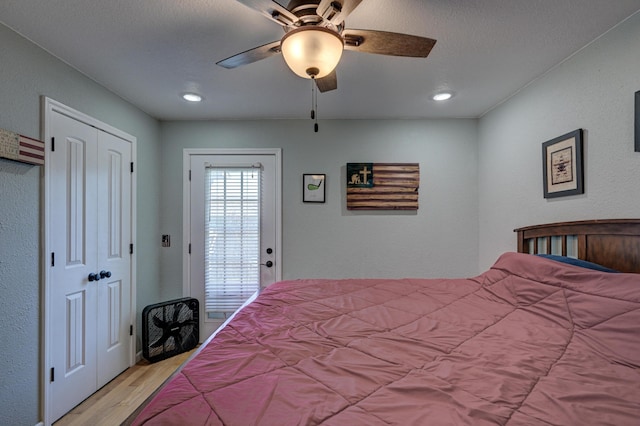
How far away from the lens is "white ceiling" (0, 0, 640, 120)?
56.1 inches

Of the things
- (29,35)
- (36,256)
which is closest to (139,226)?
(36,256)

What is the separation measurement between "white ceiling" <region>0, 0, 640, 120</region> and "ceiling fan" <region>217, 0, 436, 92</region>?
0.24 metres

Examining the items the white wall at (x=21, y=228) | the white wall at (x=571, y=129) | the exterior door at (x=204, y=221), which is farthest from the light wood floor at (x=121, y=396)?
the white wall at (x=571, y=129)

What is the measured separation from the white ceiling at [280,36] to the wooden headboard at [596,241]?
114 cm

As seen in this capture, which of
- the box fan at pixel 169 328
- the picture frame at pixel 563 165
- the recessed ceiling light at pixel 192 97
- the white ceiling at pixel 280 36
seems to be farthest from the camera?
the box fan at pixel 169 328

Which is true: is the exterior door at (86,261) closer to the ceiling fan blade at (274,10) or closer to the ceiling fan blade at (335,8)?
the ceiling fan blade at (274,10)

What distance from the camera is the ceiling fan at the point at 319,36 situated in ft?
3.74

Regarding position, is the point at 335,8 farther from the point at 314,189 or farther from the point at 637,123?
the point at 314,189

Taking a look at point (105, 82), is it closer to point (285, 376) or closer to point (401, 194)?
point (285, 376)

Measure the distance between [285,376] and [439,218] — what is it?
8.57ft

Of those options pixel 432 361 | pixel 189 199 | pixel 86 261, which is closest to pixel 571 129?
pixel 432 361

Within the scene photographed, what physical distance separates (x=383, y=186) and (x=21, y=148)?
281 cm

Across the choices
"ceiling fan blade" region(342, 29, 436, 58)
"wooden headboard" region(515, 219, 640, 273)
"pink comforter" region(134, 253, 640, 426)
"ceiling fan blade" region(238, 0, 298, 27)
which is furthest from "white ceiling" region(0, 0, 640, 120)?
"pink comforter" region(134, 253, 640, 426)

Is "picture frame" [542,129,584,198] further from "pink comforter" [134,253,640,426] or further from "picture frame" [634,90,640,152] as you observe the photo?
"pink comforter" [134,253,640,426]
